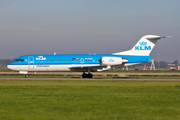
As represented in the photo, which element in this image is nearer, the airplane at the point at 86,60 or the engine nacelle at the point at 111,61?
the engine nacelle at the point at 111,61

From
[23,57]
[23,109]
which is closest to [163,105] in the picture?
[23,109]

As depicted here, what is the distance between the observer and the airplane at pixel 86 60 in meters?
42.5

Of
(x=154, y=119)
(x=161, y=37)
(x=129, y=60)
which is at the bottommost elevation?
(x=154, y=119)

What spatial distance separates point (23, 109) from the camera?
1234cm

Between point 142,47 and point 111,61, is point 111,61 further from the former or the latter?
point 142,47

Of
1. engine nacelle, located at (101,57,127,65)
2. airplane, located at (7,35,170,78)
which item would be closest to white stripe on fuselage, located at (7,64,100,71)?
airplane, located at (7,35,170,78)

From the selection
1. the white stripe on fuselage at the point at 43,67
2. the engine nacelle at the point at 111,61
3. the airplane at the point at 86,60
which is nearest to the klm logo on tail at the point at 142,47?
the airplane at the point at 86,60

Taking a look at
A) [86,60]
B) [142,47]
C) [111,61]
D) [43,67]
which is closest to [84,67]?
[86,60]

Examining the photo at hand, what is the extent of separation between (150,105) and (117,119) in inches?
156

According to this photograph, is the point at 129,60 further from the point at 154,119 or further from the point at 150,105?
the point at 154,119

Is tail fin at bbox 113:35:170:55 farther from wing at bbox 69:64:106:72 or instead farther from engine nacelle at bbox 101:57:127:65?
wing at bbox 69:64:106:72

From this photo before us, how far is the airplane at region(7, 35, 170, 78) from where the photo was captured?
42.5 m

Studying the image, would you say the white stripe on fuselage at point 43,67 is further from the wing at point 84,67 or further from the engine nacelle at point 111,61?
the engine nacelle at point 111,61

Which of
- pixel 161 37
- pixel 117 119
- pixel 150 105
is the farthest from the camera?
pixel 161 37
